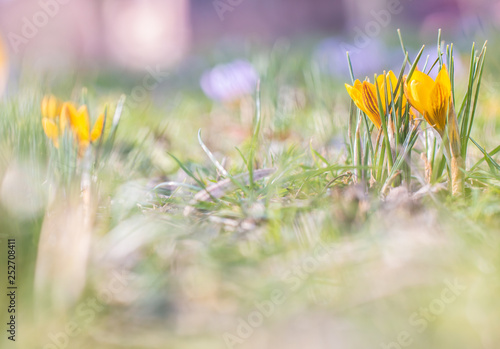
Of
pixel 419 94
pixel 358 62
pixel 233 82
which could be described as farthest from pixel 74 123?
pixel 358 62

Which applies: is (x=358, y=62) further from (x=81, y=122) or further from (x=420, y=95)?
(x=420, y=95)

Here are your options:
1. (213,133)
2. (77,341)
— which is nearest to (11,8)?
(213,133)

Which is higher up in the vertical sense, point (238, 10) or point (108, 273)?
point (238, 10)

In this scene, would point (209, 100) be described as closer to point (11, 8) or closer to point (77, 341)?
point (77, 341)

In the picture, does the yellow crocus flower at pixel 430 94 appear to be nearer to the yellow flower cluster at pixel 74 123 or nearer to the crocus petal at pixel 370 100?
the crocus petal at pixel 370 100

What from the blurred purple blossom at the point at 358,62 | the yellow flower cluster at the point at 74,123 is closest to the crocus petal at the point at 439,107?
the yellow flower cluster at the point at 74,123

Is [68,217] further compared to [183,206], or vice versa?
[183,206]

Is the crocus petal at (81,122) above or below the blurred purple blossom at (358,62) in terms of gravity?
below
